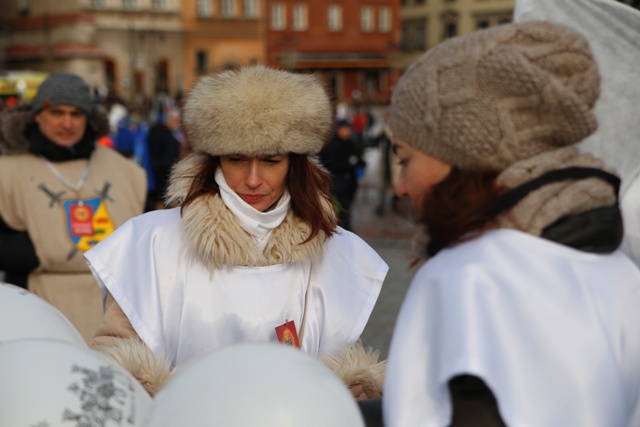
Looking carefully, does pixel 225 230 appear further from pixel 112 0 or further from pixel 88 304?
pixel 112 0

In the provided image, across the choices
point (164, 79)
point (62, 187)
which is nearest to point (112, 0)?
point (164, 79)

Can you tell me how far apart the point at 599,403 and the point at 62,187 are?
313 cm

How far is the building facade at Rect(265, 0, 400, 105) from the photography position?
57.2 m

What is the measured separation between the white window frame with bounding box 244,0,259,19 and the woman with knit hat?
180ft

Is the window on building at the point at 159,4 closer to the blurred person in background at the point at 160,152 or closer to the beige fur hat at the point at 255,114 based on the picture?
the blurred person in background at the point at 160,152

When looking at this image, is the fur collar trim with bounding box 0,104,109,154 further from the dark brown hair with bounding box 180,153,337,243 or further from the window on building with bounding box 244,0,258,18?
the window on building with bounding box 244,0,258,18

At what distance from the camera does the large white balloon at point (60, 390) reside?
150 cm

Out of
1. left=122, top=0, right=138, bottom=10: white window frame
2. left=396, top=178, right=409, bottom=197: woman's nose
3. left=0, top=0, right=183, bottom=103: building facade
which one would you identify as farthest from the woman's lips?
left=122, top=0, right=138, bottom=10: white window frame

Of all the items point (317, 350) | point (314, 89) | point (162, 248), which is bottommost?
point (317, 350)

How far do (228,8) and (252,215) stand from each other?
175ft

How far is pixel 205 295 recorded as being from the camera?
2.57m

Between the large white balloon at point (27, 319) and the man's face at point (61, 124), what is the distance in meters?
2.09

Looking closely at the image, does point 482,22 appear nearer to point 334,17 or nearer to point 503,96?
point 334,17

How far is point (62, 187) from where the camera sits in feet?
13.2
